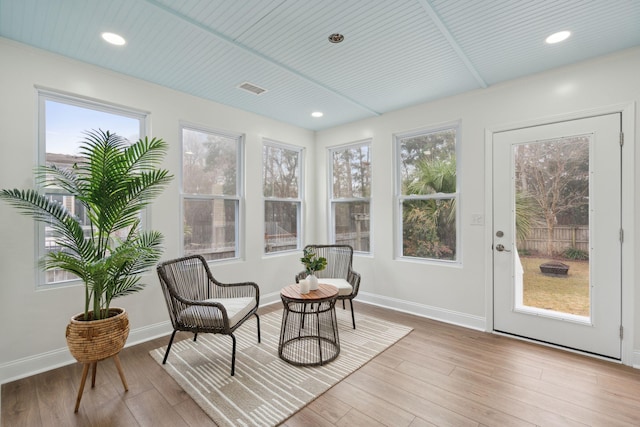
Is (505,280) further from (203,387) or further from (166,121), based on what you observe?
(166,121)

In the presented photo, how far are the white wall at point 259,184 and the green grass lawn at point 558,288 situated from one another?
303 mm

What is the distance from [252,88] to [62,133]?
5.92ft

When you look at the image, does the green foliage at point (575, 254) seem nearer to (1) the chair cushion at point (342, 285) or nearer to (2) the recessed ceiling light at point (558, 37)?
(2) the recessed ceiling light at point (558, 37)

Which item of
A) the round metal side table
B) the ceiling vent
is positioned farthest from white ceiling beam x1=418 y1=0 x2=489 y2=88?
the round metal side table

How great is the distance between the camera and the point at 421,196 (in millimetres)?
3781

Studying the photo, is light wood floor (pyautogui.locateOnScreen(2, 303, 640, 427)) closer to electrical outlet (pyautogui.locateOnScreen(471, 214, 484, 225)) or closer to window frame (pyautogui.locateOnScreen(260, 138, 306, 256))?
electrical outlet (pyautogui.locateOnScreen(471, 214, 484, 225))

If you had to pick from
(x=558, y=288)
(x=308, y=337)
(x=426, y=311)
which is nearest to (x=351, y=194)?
(x=426, y=311)

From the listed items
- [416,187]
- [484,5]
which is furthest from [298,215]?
[484,5]

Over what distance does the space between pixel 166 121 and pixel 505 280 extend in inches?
158

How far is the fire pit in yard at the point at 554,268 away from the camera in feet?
9.12

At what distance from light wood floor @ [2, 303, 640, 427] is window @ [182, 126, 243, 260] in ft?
4.38

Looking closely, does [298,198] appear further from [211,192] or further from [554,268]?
[554,268]

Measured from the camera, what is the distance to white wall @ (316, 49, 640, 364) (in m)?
2.48

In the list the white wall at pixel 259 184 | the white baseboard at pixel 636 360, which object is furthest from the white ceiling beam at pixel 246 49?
the white baseboard at pixel 636 360
